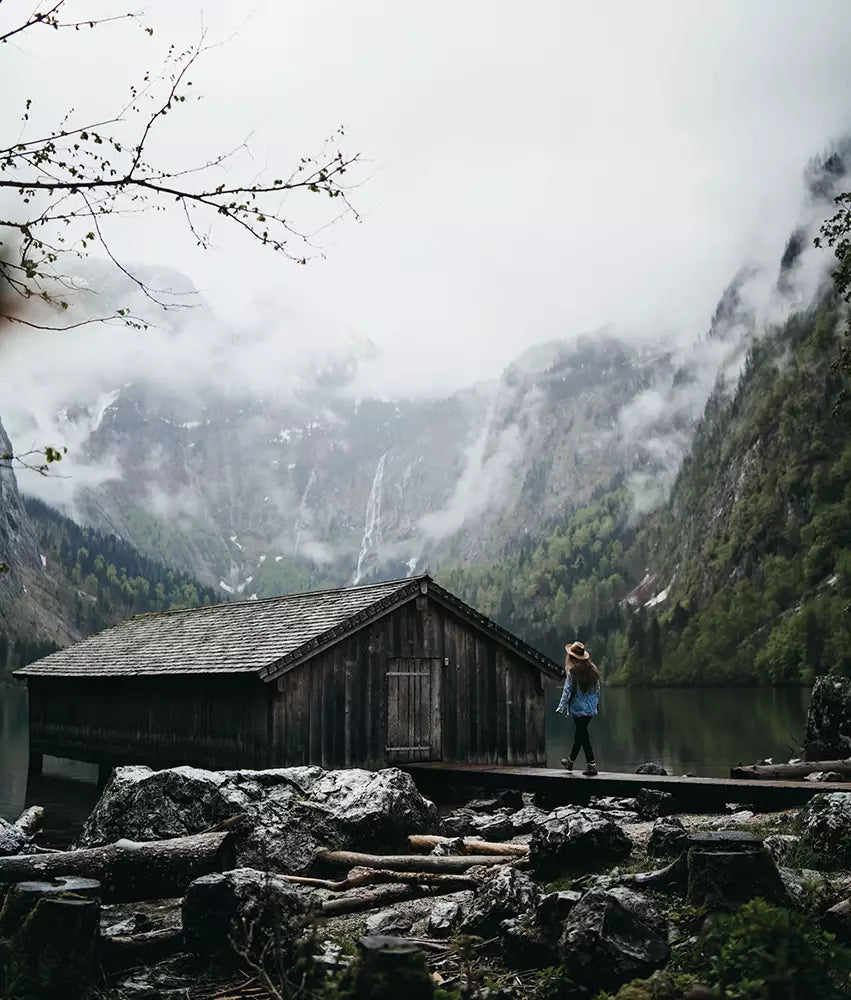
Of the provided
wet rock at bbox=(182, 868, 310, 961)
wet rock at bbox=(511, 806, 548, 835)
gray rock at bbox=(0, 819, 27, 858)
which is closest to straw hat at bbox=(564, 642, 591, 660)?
wet rock at bbox=(511, 806, 548, 835)

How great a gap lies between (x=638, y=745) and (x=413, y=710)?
81.1ft

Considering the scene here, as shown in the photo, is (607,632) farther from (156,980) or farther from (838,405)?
(156,980)

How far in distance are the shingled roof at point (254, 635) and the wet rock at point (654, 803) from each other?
8311mm

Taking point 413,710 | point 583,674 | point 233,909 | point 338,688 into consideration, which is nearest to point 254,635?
point 338,688

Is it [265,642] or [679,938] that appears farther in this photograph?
[265,642]

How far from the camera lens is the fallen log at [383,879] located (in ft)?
36.7

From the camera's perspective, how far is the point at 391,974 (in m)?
6.29

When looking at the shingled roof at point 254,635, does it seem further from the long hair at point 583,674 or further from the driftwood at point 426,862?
the driftwood at point 426,862

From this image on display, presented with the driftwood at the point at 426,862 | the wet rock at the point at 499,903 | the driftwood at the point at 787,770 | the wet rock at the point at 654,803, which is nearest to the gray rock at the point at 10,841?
Answer: the driftwood at the point at 426,862

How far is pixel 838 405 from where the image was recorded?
1144 inches

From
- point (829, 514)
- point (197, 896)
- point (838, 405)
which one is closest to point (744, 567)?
point (829, 514)

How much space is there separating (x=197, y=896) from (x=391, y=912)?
2.03 metres

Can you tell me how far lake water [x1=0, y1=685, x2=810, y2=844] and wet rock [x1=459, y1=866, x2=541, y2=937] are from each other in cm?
1385

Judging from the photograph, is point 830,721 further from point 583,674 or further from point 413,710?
point 413,710
